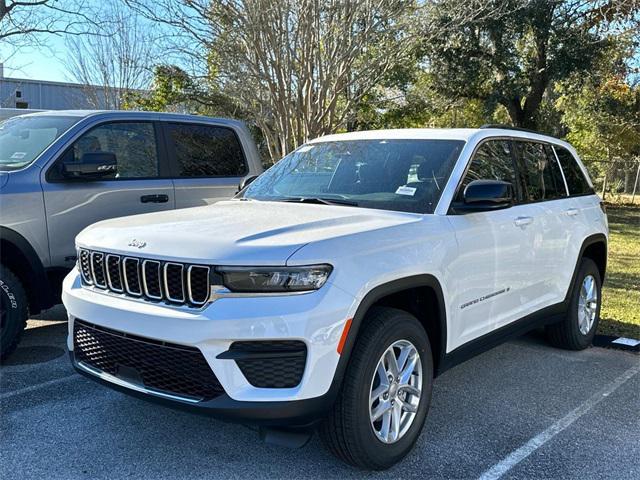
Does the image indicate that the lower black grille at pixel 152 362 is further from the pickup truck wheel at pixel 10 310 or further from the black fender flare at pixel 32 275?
the black fender flare at pixel 32 275

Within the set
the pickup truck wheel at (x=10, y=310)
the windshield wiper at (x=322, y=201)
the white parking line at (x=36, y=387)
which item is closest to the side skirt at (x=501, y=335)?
the windshield wiper at (x=322, y=201)

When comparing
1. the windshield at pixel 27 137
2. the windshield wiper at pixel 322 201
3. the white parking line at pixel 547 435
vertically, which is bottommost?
the white parking line at pixel 547 435

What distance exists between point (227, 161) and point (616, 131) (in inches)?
816

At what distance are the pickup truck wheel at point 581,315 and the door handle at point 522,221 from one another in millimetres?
1191

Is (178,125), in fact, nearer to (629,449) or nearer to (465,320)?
(465,320)

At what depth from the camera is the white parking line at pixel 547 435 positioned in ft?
10.8

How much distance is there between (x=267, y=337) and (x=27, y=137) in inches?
148

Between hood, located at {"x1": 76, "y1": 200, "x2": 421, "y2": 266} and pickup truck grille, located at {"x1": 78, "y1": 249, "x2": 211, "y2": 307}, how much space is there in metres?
0.04

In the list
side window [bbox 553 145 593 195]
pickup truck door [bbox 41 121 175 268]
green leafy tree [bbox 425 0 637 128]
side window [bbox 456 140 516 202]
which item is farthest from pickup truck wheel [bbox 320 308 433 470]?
green leafy tree [bbox 425 0 637 128]

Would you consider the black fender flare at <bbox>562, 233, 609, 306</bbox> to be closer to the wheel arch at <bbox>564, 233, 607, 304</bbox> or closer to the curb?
the wheel arch at <bbox>564, 233, 607, 304</bbox>

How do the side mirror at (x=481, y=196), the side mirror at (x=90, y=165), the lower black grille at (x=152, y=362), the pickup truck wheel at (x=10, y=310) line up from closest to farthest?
the lower black grille at (x=152, y=362) → the side mirror at (x=481, y=196) → the pickup truck wheel at (x=10, y=310) → the side mirror at (x=90, y=165)

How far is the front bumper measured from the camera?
2.72 meters

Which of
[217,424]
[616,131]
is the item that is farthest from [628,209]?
[217,424]

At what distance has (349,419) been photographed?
2959 millimetres
